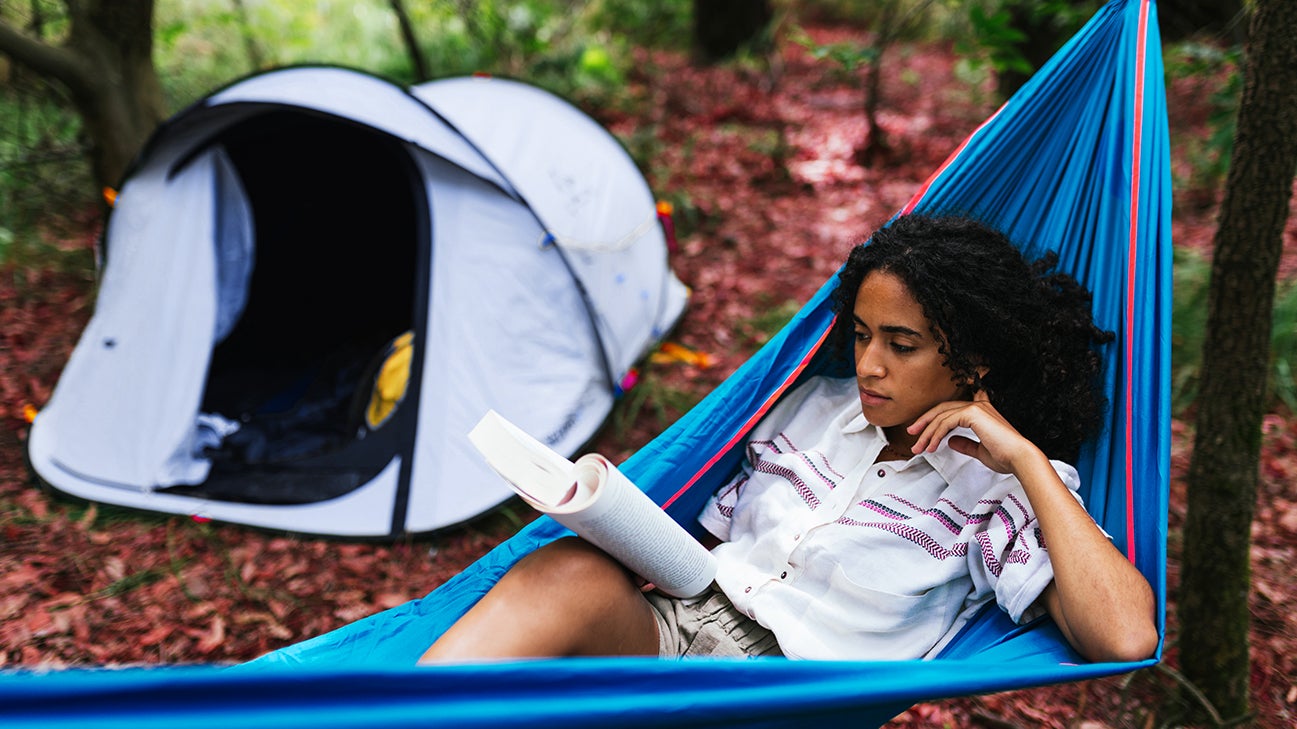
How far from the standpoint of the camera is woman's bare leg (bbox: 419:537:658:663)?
4.00 feet

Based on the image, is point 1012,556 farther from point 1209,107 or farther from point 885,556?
point 1209,107

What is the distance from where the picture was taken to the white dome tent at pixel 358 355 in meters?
2.62

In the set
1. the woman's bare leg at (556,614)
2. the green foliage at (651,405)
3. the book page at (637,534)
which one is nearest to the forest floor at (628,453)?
the green foliage at (651,405)

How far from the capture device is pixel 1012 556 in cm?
131

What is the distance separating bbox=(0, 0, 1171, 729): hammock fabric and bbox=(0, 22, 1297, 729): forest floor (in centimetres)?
42

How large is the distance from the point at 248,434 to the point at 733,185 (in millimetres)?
2940

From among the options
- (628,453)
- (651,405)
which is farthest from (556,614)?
(651,405)

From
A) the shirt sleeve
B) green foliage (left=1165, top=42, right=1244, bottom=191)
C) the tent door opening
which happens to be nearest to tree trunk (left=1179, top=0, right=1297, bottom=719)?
green foliage (left=1165, top=42, right=1244, bottom=191)

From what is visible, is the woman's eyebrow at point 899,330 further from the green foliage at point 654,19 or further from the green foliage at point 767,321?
the green foliage at point 654,19

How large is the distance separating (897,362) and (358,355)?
2.48 metres

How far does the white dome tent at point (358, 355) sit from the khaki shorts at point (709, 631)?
121 cm

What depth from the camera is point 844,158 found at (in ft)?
17.1

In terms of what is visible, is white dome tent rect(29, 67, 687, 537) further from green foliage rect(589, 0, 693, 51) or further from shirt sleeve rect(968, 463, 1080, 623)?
green foliage rect(589, 0, 693, 51)

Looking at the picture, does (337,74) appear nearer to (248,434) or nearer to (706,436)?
(248,434)
